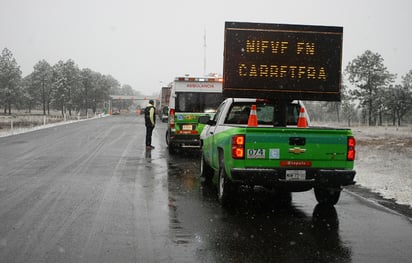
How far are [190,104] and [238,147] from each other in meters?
9.21

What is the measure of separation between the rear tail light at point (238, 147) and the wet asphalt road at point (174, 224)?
0.94 meters

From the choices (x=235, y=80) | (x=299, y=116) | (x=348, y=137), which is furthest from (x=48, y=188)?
(x=348, y=137)

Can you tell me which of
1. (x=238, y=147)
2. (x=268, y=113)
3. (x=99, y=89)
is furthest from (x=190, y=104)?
(x=99, y=89)

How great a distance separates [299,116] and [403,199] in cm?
253

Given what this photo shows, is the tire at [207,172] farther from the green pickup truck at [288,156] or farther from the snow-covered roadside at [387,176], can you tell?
the snow-covered roadside at [387,176]

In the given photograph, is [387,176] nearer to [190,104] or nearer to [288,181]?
[288,181]

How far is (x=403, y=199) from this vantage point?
8430mm

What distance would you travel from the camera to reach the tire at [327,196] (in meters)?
7.59

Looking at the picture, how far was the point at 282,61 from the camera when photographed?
8516 mm

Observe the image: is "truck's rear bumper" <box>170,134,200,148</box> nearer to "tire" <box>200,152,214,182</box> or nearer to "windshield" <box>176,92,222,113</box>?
"windshield" <box>176,92,222,113</box>

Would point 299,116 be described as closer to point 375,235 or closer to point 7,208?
point 375,235

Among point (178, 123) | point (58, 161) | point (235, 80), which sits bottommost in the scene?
point (58, 161)

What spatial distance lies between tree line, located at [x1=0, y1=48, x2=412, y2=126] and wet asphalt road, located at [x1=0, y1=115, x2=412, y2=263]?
77.5 metres

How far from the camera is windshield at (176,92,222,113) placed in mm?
15672
